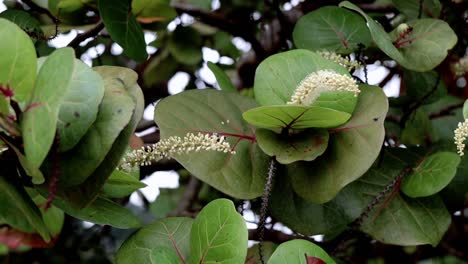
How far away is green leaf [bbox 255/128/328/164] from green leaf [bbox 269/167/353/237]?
0.07 metres

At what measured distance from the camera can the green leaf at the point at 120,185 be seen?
656 millimetres

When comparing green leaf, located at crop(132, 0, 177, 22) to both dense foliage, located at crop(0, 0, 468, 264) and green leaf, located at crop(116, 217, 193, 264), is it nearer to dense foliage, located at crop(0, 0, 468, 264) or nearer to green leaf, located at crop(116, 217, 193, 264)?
dense foliage, located at crop(0, 0, 468, 264)

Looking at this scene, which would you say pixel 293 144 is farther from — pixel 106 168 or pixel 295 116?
pixel 106 168

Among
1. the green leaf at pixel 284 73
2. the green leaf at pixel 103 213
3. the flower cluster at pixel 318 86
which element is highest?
the flower cluster at pixel 318 86

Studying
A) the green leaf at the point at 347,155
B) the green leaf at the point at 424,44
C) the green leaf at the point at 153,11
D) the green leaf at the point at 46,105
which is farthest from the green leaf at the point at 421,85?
the green leaf at the point at 46,105

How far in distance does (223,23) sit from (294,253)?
1.86 feet

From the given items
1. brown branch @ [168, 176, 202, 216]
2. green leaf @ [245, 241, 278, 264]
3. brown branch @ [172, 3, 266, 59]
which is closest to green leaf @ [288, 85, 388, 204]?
green leaf @ [245, 241, 278, 264]

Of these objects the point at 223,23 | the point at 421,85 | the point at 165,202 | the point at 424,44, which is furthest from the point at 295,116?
the point at 165,202

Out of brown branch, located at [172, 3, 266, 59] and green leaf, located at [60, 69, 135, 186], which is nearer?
green leaf, located at [60, 69, 135, 186]

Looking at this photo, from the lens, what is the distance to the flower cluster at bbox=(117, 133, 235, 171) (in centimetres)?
64

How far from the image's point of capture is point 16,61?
53 centimetres

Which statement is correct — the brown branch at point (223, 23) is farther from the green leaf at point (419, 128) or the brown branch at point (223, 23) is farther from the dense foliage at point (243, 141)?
the green leaf at point (419, 128)

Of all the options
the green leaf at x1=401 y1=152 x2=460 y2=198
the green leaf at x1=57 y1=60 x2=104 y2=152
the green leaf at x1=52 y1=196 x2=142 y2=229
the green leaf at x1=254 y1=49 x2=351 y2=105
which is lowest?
the green leaf at x1=401 y1=152 x2=460 y2=198

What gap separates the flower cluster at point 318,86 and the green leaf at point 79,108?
19cm
